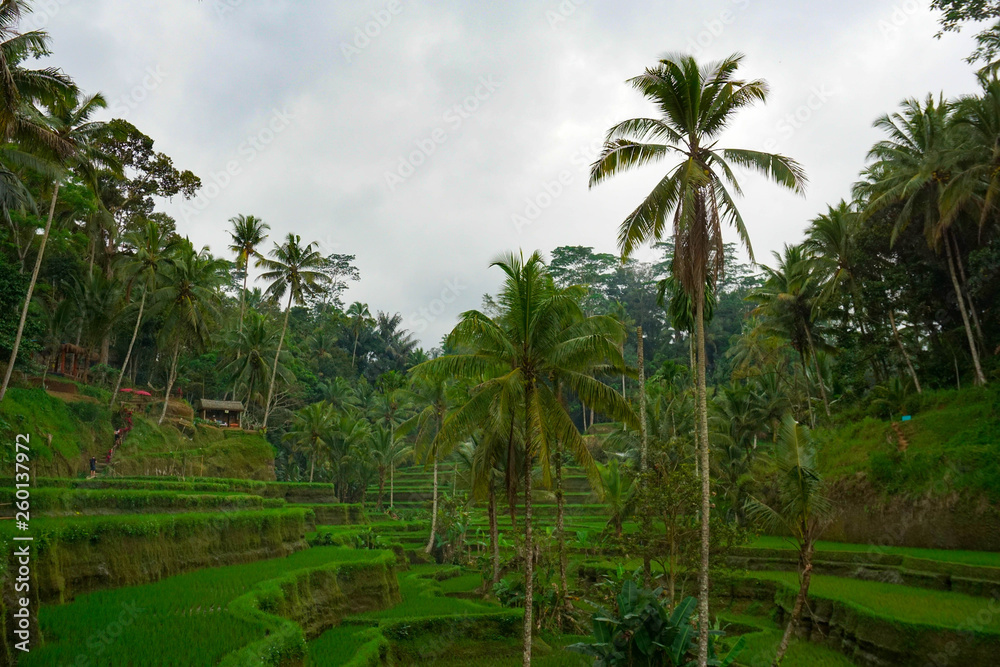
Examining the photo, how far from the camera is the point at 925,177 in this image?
24703 mm

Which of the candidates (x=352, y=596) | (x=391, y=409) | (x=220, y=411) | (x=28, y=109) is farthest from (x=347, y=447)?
(x=28, y=109)

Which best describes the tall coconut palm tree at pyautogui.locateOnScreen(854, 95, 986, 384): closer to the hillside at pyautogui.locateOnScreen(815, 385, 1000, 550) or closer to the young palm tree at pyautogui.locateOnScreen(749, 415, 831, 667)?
the hillside at pyautogui.locateOnScreen(815, 385, 1000, 550)

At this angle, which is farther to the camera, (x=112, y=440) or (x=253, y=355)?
(x=253, y=355)

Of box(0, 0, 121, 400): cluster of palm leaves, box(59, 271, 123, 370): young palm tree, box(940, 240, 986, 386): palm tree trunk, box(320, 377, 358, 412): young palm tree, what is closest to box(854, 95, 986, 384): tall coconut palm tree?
box(940, 240, 986, 386): palm tree trunk

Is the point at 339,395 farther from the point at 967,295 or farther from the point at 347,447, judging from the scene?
the point at 967,295

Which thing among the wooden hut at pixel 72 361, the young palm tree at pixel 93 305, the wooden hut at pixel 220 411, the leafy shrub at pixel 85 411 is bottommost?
the leafy shrub at pixel 85 411

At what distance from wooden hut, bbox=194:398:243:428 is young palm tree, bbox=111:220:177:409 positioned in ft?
18.8

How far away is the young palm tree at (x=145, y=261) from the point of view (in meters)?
32.7

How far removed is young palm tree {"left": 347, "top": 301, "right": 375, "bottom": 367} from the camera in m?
76.1

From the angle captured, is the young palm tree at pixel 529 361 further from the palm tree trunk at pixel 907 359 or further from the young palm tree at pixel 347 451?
the young palm tree at pixel 347 451

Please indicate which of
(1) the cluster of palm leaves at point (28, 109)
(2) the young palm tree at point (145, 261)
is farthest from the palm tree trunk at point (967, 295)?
(2) the young palm tree at point (145, 261)

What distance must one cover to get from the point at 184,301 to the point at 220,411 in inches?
383

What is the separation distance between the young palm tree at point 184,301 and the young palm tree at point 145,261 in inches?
19.9

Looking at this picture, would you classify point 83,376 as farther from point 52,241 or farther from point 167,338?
point 52,241
